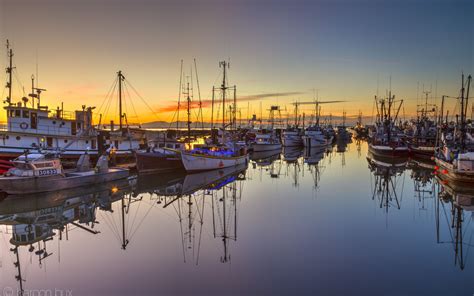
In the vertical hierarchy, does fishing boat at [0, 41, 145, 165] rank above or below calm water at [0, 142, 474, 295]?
above

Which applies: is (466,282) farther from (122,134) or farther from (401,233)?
(122,134)

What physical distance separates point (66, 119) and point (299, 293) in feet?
98.1

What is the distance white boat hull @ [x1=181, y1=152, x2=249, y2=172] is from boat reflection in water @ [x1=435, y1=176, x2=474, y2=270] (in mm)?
19636

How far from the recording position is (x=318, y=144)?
72625mm

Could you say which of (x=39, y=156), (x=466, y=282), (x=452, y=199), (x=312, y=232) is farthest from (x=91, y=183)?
(x=452, y=199)

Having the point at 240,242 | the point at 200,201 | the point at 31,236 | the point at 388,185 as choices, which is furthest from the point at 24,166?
the point at 388,185

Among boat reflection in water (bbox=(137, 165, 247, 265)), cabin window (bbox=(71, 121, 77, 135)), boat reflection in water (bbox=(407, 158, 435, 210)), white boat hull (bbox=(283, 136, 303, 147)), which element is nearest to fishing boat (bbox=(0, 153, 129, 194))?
boat reflection in water (bbox=(137, 165, 247, 265))

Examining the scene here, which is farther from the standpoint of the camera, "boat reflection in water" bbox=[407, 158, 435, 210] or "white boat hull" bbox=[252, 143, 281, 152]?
"white boat hull" bbox=[252, 143, 281, 152]

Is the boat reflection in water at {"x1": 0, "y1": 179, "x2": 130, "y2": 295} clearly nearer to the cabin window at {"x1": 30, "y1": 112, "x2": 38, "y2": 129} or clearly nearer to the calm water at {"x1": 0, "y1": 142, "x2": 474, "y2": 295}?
the calm water at {"x1": 0, "y1": 142, "x2": 474, "y2": 295}

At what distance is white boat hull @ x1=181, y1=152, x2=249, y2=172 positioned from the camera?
31859 millimetres

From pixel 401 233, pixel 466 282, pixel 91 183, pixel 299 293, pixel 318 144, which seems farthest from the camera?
pixel 318 144

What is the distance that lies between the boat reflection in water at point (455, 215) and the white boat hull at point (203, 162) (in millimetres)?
19636

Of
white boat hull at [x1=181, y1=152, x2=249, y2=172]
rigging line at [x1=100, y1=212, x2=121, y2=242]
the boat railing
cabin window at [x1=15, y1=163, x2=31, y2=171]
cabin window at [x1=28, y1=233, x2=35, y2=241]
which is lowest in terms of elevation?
rigging line at [x1=100, y1=212, x2=121, y2=242]

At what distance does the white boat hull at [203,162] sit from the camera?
3186 centimetres
